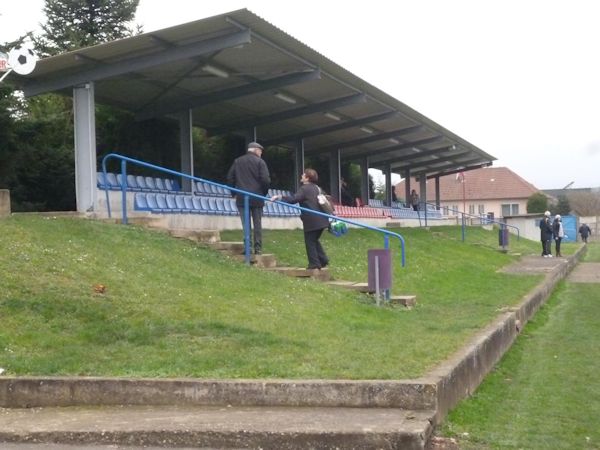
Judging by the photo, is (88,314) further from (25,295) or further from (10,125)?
(10,125)

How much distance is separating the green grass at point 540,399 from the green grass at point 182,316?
0.61 meters

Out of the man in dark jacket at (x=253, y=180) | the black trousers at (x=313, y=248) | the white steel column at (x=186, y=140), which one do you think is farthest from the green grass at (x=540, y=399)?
the white steel column at (x=186, y=140)

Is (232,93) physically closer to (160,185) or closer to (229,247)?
(160,185)

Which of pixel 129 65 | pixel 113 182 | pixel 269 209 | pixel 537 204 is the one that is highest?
pixel 129 65

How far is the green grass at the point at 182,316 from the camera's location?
22.9 ft

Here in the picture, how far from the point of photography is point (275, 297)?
33.1ft

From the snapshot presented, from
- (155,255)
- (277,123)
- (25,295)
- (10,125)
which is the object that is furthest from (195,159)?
(25,295)

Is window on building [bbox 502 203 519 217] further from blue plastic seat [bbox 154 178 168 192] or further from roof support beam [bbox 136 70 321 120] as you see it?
blue plastic seat [bbox 154 178 168 192]

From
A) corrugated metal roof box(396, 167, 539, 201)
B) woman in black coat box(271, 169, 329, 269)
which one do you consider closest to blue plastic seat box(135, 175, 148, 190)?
woman in black coat box(271, 169, 329, 269)

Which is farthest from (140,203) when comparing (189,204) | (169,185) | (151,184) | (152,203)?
(169,185)

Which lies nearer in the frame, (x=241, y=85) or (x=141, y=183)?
(x=141, y=183)

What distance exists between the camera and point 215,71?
20.4 meters

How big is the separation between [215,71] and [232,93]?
7.60 feet

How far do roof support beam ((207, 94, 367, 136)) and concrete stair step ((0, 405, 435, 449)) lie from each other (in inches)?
819
